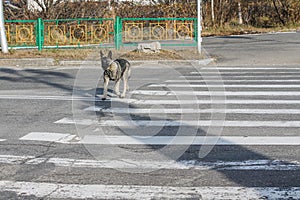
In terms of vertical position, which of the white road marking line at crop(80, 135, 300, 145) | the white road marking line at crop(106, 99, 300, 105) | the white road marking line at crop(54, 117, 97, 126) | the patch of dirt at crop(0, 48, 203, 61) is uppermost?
the patch of dirt at crop(0, 48, 203, 61)

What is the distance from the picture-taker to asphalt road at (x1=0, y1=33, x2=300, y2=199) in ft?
16.4

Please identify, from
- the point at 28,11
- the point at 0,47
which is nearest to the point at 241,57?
the point at 0,47

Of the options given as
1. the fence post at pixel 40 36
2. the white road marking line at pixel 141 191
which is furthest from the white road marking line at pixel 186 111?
the fence post at pixel 40 36

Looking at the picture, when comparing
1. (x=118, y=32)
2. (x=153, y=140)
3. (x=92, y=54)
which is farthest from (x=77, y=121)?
(x=118, y=32)

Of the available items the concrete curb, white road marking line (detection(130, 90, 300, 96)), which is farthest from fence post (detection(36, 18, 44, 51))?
white road marking line (detection(130, 90, 300, 96))

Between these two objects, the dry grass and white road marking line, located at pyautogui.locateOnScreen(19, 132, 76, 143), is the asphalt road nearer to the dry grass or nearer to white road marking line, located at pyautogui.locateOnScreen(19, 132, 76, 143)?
white road marking line, located at pyautogui.locateOnScreen(19, 132, 76, 143)

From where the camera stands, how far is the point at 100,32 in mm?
23141

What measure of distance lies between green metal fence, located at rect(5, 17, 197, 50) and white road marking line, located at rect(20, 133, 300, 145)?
45.8ft

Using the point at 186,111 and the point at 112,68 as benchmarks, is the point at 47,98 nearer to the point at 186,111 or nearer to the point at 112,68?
the point at 112,68

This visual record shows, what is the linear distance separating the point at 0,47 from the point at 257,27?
23.2 meters

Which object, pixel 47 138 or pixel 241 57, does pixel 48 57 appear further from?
pixel 47 138

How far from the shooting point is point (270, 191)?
479 centimetres

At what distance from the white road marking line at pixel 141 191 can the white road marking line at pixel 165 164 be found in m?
0.66

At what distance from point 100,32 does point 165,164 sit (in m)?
17.9
